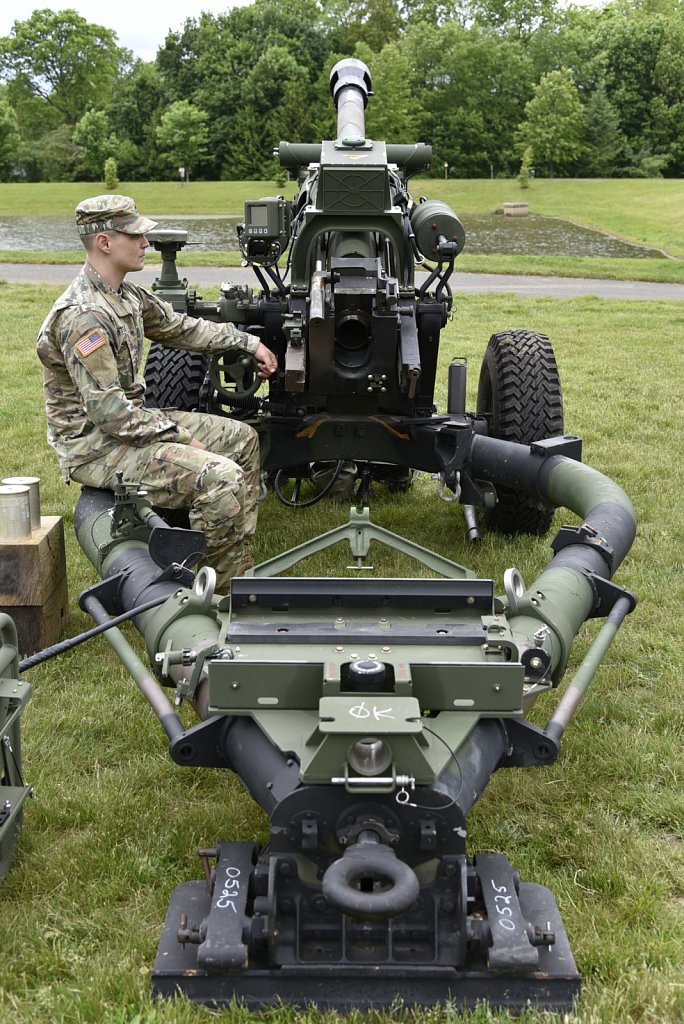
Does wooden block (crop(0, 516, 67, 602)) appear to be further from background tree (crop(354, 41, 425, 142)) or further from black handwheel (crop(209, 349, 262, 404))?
background tree (crop(354, 41, 425, 142))

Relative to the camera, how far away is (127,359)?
520 cm

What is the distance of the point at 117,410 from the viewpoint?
195 inches

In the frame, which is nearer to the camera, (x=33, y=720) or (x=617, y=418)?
(x=33, y=720)

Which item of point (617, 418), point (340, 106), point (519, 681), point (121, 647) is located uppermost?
point (340, 106)

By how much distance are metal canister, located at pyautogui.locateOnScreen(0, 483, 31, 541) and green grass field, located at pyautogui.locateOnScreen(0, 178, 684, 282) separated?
15.9 metres

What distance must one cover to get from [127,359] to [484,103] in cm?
5036

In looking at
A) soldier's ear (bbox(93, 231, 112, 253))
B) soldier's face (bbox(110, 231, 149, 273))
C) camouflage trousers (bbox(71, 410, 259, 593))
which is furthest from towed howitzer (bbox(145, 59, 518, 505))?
soldier's ear (bbox(93, 231, 112, 253))

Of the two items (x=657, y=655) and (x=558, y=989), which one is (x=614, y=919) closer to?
(x=558, y=989)

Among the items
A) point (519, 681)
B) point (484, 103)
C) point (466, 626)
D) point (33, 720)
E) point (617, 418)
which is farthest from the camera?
point (484, 103)

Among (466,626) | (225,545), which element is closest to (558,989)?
A: (466,626)

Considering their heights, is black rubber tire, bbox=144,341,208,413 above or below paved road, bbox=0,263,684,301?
above

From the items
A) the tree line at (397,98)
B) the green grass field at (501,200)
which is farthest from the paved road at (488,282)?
the tree line at (397,98)

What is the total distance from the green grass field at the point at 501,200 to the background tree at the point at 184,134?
16.7 ft

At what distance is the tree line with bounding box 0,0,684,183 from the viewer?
4756cm
